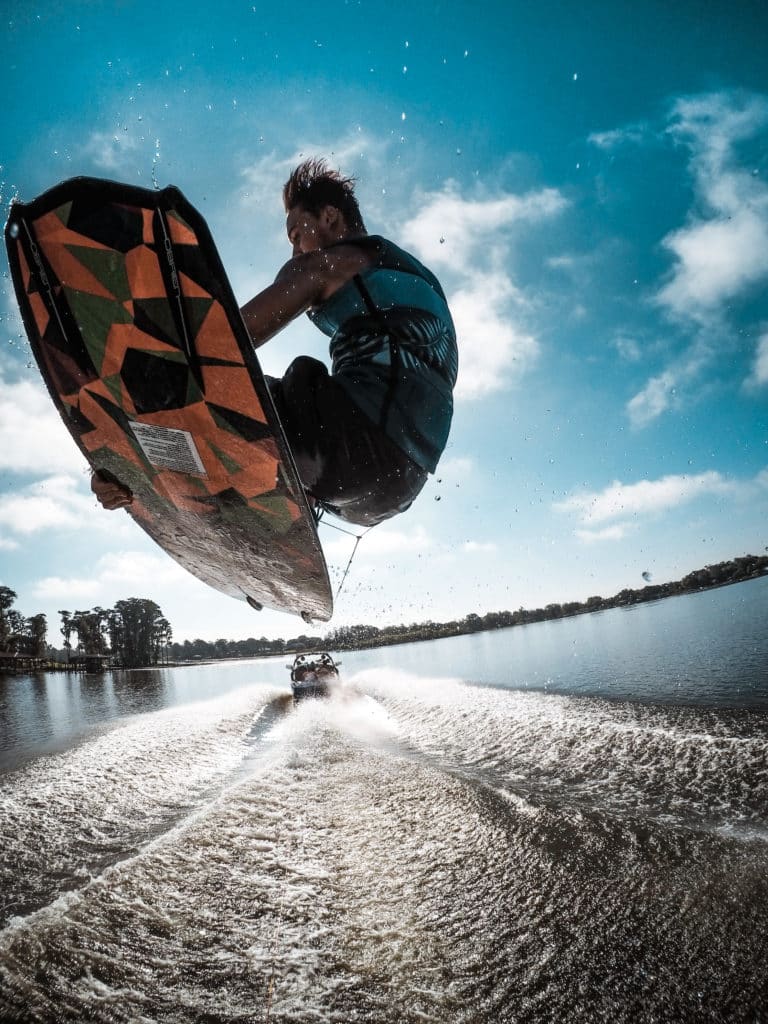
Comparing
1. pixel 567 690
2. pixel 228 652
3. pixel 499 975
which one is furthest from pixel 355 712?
pixel 228 652

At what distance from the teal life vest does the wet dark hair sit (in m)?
0.54

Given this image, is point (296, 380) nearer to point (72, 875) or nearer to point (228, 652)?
point (72, 875)

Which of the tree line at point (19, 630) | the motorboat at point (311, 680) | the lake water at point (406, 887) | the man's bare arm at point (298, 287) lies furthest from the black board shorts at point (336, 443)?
the tree line at point (19, 630)

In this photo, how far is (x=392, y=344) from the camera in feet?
7.65

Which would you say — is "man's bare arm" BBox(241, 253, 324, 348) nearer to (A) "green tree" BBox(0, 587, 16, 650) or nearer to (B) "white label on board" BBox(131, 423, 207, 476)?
Result: (B) "white label on board" BBox(131, 423, 207, 476)

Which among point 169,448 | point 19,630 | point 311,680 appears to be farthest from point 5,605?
point 169,448

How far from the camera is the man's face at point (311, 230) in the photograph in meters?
2.65

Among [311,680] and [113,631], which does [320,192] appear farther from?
[113,631]

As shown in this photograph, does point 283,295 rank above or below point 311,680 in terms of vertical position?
above

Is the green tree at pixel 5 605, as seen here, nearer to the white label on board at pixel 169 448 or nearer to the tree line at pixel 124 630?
the tree line at pixel 124 630

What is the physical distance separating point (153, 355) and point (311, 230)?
1.21 metres

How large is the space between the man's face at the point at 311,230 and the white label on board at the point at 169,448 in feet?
4.53

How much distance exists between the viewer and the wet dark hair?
2.68 meters

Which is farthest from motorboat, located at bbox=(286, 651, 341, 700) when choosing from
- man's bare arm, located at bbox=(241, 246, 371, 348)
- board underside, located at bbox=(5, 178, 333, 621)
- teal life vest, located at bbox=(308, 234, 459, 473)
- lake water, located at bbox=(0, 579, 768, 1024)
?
man's bare arm, located at bbox=(241, 246, 371, 348)
